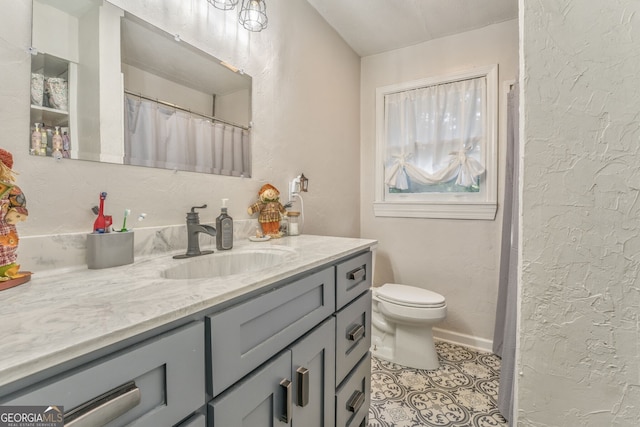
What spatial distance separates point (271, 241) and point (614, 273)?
119 centimetres

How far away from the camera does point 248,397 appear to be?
63 cm

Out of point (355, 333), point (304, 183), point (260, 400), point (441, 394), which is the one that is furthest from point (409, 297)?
point (260, 400)

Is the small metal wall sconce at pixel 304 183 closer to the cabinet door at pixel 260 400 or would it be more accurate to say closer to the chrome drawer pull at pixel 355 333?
the chrome drawer pull at pixel 355 333

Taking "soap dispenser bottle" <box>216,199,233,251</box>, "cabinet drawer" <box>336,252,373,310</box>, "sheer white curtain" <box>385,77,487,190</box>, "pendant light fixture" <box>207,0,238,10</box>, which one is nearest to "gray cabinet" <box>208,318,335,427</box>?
"cabinet drawer" <box>336,252,373,310</box>

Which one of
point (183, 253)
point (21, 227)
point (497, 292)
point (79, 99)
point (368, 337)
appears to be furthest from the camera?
point (497, 292)

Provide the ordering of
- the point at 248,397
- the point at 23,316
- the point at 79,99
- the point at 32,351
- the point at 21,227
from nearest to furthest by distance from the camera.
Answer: the point at 32,351, the point at 23,316, the point at 248,397, the point at 21,227, the point at 79,99

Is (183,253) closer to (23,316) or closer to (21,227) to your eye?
(21,227)

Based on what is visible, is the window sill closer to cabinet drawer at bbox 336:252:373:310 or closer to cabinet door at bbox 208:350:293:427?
cabinet drawer at bbox 336:252:373:310

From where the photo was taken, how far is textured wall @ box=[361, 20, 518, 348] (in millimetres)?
2064

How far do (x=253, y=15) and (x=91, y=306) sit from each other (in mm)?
1470

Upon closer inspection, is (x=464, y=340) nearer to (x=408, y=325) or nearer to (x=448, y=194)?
(x=408, y=325)

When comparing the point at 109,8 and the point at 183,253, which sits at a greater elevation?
the point at 109,8

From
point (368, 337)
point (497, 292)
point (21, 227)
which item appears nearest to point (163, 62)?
point (21, 227)

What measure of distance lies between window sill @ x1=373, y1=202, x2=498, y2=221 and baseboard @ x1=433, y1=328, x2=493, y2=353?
902 mm
